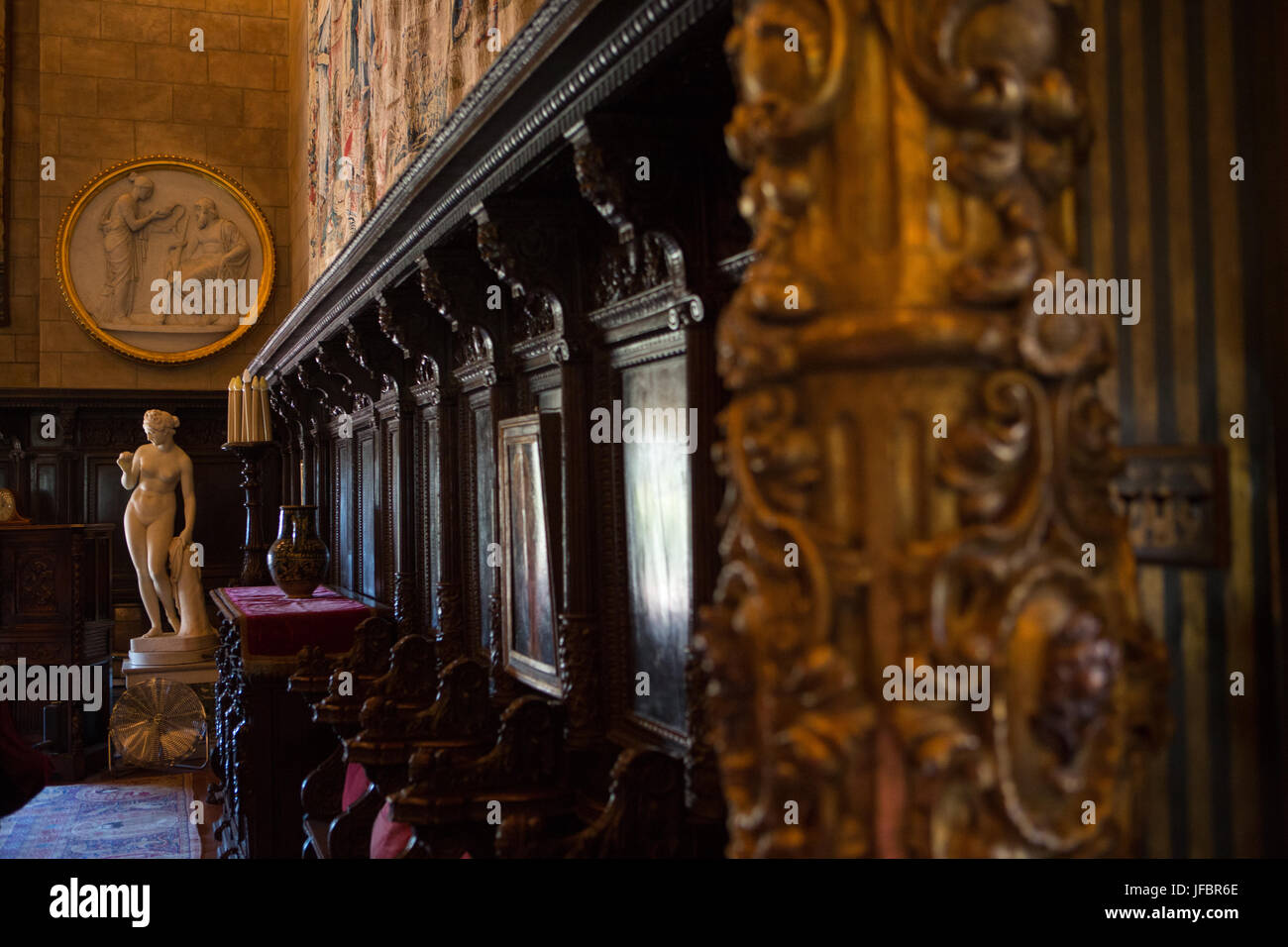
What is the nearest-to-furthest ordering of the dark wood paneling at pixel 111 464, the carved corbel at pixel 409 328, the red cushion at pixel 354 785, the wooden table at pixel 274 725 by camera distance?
the carved corbel at pixel 409 328 < the red cushion at pixel 354 785 < the wooden table at pixel 274 725 < the dark wood paneling at pixel 111 464

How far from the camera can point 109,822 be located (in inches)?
285

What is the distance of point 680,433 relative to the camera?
253 cm

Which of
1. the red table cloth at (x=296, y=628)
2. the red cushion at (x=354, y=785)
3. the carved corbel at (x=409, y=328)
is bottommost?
the red cushion at (x=354, y=785)

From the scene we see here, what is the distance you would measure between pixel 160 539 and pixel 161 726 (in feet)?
4.71

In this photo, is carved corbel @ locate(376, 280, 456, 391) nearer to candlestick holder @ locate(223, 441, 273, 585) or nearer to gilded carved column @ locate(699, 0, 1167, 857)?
gilded carved column @ locate(699, 0, 1167, 857)

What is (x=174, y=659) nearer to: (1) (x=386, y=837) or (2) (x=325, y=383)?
(2) (x=325, y=383)

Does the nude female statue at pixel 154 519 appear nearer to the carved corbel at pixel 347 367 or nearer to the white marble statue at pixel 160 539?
the white marble statue at pixel 160 539

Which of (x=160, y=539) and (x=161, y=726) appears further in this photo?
(x=160, y=539)

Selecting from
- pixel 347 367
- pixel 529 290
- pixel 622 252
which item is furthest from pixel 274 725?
pixel 622 252

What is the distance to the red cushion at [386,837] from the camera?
3.57m

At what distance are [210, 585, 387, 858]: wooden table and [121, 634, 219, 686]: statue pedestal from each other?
3.12 meters

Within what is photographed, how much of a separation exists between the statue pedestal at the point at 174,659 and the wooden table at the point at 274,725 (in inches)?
123

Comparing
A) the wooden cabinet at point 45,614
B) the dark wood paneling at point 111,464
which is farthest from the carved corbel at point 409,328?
the dark wood paneling at point 111,464
